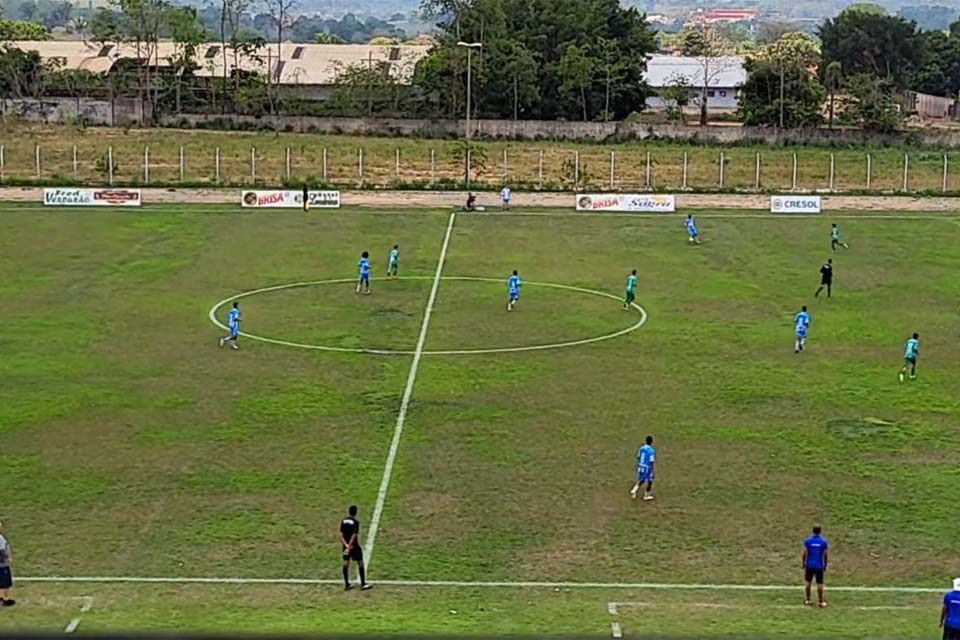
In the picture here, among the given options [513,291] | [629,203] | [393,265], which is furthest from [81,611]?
[629,203]

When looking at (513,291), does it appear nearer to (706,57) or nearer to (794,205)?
(794,205)

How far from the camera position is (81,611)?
68.7 ft

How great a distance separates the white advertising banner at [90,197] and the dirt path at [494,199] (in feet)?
5.19

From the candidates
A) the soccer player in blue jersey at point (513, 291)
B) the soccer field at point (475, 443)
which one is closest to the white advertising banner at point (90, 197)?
the soccer field at point (475, 443)

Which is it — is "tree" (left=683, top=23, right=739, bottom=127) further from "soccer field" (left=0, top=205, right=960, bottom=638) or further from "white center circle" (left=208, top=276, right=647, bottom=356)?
"soccer field" (left=0, top=205, right=960, bottom=638)

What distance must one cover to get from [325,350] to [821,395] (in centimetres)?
1312

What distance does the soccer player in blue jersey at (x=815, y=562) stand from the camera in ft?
69.5

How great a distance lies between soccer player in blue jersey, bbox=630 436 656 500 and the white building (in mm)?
127286

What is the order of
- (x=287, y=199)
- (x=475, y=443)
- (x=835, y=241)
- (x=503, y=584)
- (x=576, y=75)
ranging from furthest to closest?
(x=576, y=75) → (x=287, y=199) → (x=835, y=241) → (x=475, y=443) → (x=503, y=584)

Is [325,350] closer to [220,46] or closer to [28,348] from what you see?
[28,348]

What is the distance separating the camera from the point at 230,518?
83.8 feet

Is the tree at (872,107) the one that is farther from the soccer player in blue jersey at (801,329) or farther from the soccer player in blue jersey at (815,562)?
the soccer player in blue jersey at (815,562)

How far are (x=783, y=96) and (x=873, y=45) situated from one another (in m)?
29.5

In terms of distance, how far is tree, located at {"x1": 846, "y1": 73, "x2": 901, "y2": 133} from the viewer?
10188cm
